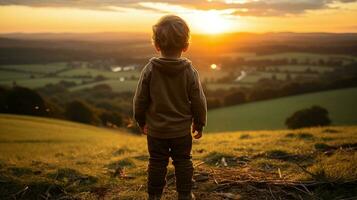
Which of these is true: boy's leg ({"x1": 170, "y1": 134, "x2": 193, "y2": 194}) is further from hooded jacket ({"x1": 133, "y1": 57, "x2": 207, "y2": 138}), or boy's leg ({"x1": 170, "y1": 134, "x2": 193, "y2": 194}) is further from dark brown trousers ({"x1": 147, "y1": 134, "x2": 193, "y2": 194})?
hooded jacket ({"x1": 133, "y1": 57, "x2": 207, "y2": 138})

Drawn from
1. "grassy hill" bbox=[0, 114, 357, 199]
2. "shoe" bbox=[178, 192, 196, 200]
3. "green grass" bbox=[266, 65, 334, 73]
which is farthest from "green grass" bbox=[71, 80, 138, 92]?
"shoe" bbox=[178, 192, 196, 200]

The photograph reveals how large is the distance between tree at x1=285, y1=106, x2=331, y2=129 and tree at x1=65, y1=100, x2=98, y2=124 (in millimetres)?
27996

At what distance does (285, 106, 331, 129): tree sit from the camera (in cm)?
3491

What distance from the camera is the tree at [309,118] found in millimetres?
34906

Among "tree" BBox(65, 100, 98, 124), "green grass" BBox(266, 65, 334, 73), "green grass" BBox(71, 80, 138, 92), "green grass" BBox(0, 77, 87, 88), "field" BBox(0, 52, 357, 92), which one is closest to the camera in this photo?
"green grass" BBox(266, 65, 334, 73)

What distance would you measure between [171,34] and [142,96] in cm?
87

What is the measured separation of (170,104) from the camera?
488 centimetres

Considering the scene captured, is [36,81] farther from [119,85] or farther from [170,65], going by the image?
[170,65]

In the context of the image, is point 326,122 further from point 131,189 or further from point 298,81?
point 131,189

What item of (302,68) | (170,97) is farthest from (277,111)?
(170,97)

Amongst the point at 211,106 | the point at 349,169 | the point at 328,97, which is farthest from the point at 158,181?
the point at 211,106

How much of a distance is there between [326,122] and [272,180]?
3142 cm

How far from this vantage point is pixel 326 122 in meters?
35.0

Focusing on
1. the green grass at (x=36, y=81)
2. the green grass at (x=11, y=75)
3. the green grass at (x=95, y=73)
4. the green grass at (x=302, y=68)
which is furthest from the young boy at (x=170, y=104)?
the green grass at (x=95, y=73)
